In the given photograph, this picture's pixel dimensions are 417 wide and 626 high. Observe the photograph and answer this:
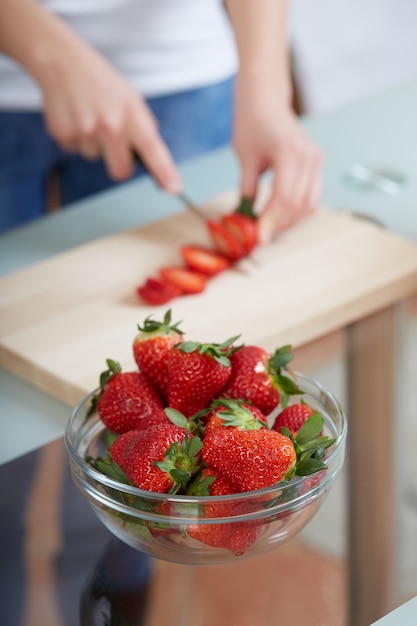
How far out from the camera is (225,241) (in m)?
1.33

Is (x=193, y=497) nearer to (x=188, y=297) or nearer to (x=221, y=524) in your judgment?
(x=221, y=524)

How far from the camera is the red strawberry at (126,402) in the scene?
0.79m

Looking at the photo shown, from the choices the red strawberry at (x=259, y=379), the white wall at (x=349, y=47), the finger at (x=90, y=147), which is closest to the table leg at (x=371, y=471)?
the red strawberry at (x=259, y=379)

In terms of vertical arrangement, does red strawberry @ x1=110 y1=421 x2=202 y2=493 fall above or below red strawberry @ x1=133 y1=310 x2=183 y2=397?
above

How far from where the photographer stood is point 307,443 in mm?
719

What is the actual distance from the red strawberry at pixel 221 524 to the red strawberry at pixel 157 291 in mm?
533

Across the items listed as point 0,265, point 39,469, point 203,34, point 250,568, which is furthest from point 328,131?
point 250,568

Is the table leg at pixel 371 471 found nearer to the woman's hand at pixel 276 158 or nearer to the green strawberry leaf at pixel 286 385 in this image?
the green strawberry leaf at pixel 286 385

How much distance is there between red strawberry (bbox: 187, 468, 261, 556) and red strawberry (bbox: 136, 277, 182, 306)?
53 centimetres

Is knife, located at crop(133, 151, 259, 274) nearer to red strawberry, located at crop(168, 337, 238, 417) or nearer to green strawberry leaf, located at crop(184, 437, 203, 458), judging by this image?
red strawberry, located at crop(168, 337, 238, 417)

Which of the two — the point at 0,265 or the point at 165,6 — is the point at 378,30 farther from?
the point at 0,265

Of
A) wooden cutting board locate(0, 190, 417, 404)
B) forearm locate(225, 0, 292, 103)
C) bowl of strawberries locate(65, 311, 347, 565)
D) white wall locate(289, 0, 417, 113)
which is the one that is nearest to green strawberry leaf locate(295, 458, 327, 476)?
bowl of strawberries locate(65, 311, 347, 565)

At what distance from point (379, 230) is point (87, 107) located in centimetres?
43

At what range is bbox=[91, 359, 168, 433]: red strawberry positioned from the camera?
0.79 metres
